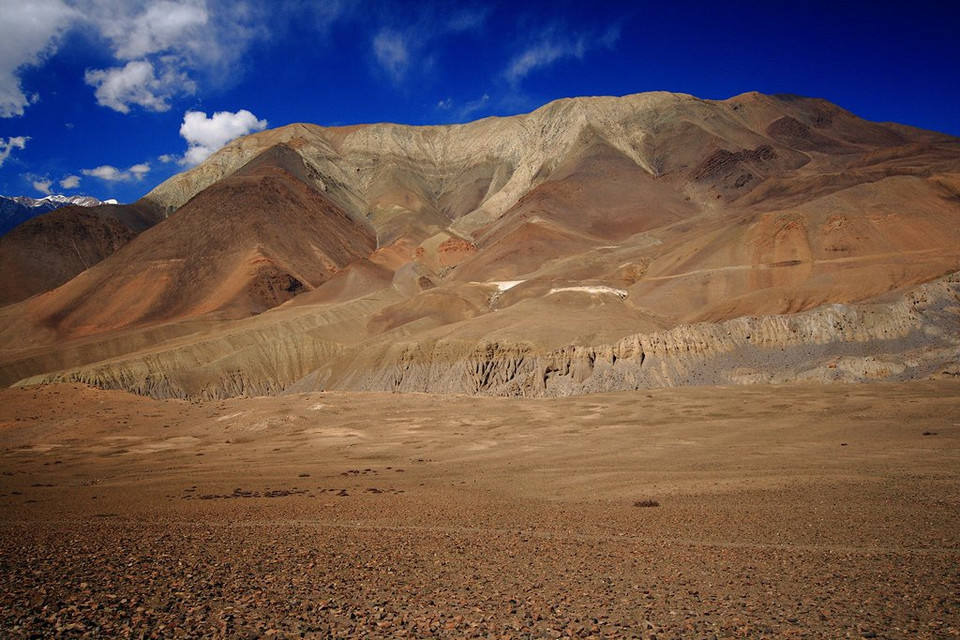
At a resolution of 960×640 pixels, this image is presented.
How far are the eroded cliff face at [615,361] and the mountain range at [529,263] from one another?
20 centimetres

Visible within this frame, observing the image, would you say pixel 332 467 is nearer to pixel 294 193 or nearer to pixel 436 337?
pixel 436 337

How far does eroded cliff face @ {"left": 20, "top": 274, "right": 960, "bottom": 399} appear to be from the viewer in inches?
1617

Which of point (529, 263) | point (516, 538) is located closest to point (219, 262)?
point (529, 263)

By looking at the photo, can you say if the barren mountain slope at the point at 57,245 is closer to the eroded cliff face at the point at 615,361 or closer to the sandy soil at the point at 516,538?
the eroded cliff face at the point at 615,361

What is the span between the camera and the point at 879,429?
25141 mm

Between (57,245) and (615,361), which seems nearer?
(615,361)

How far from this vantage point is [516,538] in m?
11.5

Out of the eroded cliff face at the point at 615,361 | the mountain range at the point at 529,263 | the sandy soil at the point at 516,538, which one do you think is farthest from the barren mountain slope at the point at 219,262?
the sandy soil at the point at 516,538

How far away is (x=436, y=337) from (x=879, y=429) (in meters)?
45.4

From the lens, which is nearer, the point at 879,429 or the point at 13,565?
the point at 13,565

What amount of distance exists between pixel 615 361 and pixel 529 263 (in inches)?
2300

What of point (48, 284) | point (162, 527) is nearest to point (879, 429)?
point (162, 527)

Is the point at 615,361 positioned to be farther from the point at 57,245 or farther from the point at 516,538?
the point at 57,245

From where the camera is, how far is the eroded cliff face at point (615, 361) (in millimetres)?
41062
